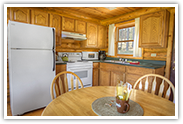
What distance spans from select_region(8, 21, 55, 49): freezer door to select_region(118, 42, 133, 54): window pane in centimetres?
229

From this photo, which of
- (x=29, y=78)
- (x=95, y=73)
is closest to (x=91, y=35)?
(x=95, y=73)

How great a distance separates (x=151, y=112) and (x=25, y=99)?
2.08 meters

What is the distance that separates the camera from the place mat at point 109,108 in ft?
2.67

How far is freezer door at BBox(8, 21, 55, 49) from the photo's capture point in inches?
74.0

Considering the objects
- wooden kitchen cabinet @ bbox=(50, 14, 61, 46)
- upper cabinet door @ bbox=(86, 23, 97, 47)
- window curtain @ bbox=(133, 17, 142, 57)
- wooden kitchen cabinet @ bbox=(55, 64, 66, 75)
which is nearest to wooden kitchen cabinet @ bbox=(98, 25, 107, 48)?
upper cabinet door @ bbox=(86, 23, 97, 47)

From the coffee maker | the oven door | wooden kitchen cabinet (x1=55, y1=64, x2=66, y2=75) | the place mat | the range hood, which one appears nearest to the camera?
the place mat

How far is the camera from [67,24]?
10.2 feet

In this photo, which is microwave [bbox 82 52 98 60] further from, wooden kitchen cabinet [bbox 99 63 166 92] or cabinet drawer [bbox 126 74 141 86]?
cabinet drawer [bbox 126 74 141 86]

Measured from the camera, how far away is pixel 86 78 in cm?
326

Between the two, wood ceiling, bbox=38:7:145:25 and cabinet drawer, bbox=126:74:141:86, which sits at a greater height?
wood ceiling, bbox=38:7:145:25

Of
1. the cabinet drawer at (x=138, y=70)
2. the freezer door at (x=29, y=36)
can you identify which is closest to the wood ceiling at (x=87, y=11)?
the freezer door at (x=29, y=36)

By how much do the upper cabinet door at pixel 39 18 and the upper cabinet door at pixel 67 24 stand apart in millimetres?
437
